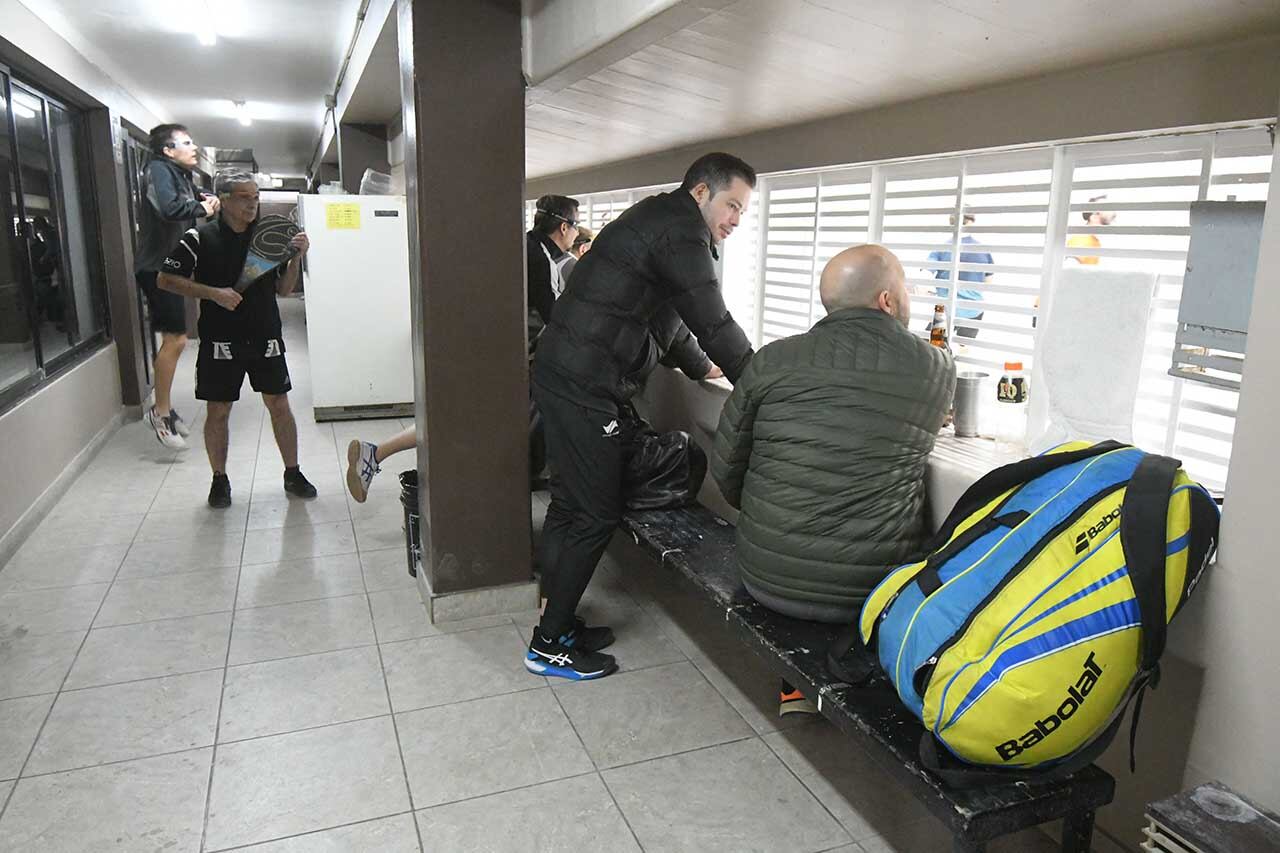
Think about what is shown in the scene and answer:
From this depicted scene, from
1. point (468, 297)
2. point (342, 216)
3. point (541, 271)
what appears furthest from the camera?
point (342, 216)

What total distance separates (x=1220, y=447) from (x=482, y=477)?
215 centimetres

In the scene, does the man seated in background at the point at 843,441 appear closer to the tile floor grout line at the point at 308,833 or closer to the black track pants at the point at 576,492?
the black track pants at the point at 576,492

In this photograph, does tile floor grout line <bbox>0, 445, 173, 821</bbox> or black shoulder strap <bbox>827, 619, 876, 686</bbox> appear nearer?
black shoulder strap <bbox>827, 619, 876, 686</bbox>

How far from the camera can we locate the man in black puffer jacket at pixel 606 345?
254 centimetres

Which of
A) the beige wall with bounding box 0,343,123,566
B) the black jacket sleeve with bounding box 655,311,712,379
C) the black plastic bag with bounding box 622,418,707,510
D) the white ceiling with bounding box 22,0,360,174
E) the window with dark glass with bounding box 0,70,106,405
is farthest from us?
the white ceiling with bounding box 22,0,360,174

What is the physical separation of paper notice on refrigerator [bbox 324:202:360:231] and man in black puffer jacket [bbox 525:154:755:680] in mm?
3591

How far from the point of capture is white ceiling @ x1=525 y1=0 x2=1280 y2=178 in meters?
1.81

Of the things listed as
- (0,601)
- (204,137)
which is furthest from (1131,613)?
(204,137)

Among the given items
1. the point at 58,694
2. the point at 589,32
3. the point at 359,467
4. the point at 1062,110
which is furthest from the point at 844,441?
the point at 359,467

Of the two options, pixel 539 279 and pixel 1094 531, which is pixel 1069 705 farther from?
pixel 539 279

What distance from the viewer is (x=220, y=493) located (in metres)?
4.29

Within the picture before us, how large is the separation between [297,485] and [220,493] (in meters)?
0.36

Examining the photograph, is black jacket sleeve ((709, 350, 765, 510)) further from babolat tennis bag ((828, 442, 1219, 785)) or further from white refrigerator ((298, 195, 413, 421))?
white refrigerator ((298, 195, 413, 421))

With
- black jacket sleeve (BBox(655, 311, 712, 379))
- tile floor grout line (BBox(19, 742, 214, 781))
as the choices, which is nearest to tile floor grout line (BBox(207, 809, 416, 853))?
tile floor grout line (BBox(19, 742, 214, 781))
